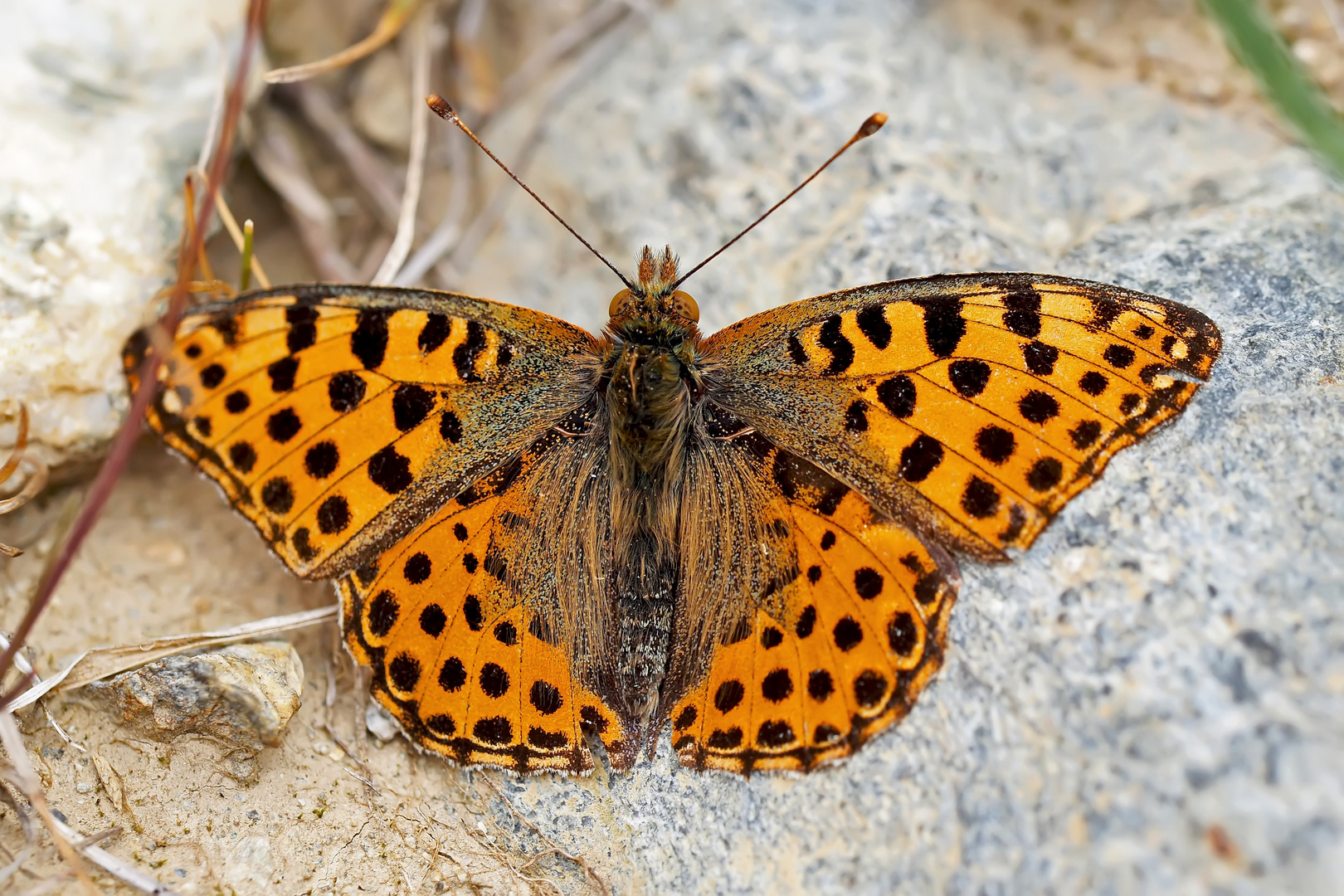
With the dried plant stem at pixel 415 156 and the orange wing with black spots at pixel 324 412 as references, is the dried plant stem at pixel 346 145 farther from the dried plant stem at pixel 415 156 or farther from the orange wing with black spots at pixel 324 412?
the orange wing with black spots at pixel 324 412

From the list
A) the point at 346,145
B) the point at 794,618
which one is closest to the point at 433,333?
the point at 794,618

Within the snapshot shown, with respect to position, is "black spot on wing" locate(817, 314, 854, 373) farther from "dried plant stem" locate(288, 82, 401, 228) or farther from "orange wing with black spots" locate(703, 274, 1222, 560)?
"dried plant stem" locate(288, 82, 401, 228)

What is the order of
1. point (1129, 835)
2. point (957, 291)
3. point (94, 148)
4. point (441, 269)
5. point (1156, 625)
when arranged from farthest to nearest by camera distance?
point (441, 269) < point (94, 148) < point (957, 291) < point (1156, 625) < point (1129, 835)

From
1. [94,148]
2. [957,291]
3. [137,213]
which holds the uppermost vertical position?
[94,148]

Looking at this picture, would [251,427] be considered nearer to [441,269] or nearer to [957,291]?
[441,269]

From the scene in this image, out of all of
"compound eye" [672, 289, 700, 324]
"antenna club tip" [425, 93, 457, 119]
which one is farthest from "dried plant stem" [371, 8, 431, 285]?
"compound eye" [672, 289, 700, 324]

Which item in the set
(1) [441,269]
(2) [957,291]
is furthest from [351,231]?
(2) [957,291]

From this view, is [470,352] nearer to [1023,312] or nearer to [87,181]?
[1023,312]
